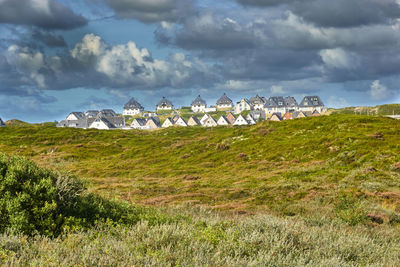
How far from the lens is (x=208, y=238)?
7.83m

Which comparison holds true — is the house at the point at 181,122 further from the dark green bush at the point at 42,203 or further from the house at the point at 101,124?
the dark green bush at the point at 42,203

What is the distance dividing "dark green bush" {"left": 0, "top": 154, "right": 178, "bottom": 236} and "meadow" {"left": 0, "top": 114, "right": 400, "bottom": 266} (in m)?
0.20

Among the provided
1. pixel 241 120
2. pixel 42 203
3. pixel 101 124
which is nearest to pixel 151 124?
pixel 101 124

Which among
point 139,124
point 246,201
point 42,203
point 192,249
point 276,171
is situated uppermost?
point 139,124

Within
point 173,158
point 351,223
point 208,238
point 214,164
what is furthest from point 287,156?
point 208,238

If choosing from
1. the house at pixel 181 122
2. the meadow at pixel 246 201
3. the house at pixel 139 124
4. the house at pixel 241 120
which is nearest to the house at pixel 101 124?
the house at pixel 139 124

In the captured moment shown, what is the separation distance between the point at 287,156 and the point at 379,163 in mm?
13098

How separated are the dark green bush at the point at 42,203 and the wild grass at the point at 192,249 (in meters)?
0.75

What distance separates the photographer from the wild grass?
620 cm

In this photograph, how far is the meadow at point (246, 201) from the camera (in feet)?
23.1

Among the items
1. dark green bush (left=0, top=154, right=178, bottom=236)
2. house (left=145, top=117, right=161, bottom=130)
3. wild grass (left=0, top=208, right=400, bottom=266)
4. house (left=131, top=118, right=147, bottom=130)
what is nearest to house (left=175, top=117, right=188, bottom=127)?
house (left=145, top=117, right=161, bottom=130)

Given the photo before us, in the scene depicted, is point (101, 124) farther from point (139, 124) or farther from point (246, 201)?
point (246, 201)

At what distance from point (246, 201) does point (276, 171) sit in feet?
39.6

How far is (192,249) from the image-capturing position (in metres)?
7.23
